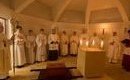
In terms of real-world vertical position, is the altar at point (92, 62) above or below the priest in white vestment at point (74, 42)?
below

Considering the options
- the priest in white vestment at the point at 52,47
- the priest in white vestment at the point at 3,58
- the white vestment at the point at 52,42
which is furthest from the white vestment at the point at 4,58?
the white vestment at the point at 52,42

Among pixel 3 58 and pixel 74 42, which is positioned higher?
pixel 74 42

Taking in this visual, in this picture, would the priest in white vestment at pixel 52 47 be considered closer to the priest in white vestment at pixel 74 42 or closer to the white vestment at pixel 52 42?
the white vestment at pixel 52 42

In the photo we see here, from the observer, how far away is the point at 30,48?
7035 mm

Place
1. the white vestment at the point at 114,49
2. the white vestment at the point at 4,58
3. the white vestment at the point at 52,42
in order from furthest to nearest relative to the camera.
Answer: the white vestment at the point at 52,42 < the white vestment at the point at 114,49 < the white vestment at the point at 4,58

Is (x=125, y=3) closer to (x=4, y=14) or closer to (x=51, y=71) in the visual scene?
(x=51, y=71)

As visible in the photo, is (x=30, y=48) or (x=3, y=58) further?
(x=30, y=48)

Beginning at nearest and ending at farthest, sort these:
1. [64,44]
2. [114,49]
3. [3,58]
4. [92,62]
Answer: [3,58] → [92,62] → [114,49] → [64,44]

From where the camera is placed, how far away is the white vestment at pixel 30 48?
690cm

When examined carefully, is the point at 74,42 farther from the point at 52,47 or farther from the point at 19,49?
the point at 19,49

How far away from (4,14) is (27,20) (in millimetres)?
1687

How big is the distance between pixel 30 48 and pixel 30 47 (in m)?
0.05

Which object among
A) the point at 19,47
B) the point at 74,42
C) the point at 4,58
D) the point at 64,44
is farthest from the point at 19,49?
the point at 74,42

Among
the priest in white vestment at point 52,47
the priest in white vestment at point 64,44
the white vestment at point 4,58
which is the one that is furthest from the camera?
the priest in white vestment at point 64,44
